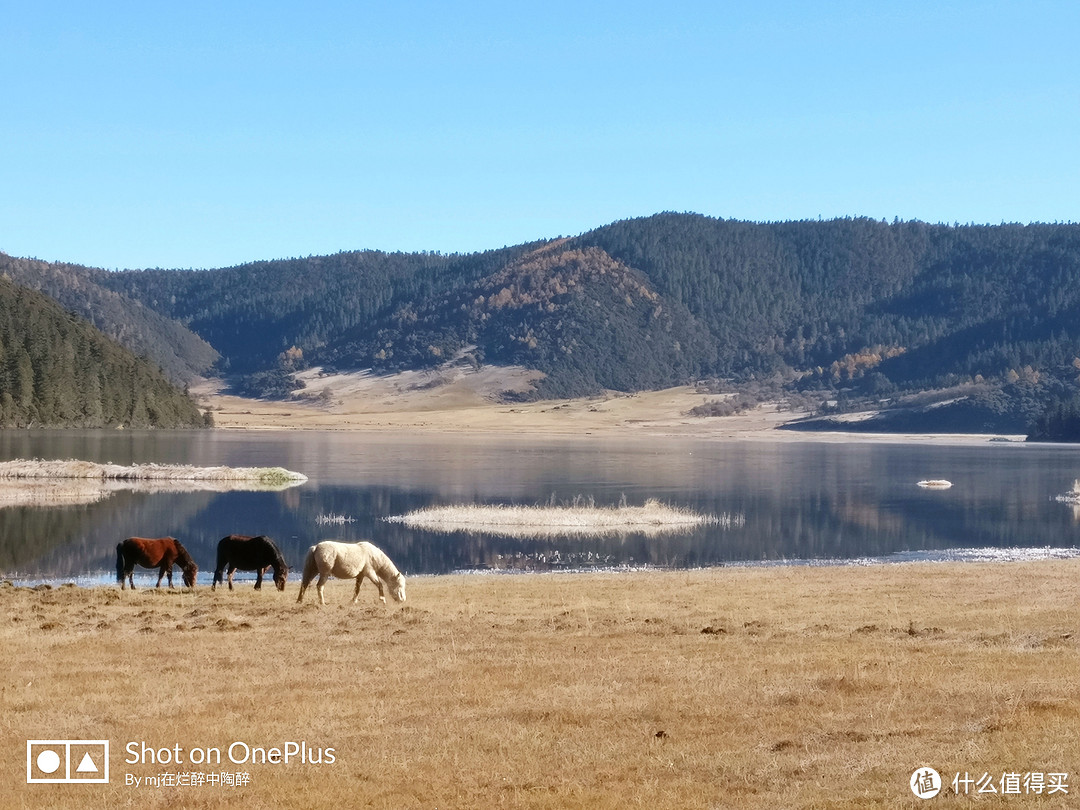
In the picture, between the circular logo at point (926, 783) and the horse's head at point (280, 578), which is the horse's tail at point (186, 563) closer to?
the horse's head at point (280, 578)

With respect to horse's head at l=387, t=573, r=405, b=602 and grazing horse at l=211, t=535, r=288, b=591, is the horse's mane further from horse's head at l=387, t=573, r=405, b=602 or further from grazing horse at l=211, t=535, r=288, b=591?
grazing horse at l=211, t=535, r=288, b=591

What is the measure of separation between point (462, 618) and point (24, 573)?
20098mm

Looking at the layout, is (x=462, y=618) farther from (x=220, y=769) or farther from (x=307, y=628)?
(x=220, y=769)

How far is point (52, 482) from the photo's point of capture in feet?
229

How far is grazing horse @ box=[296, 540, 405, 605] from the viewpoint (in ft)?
85.9

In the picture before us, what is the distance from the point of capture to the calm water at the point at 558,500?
44.9 meters

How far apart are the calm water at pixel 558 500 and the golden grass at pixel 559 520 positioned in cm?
161

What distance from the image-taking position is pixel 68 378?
148875 millimetres

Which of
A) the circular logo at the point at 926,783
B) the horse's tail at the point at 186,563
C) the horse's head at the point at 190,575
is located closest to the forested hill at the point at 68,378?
the horse's tail at the point at 186,563

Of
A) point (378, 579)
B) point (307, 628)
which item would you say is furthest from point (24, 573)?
point (307, 628)

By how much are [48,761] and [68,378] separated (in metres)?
147

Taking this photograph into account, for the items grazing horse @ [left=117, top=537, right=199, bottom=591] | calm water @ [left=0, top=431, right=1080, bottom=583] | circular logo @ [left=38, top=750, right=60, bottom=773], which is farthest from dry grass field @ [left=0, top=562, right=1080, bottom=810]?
calm water @ [left=0, top=431, right=1080, bottom=583]

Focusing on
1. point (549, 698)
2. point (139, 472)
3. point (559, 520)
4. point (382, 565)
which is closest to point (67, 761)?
point (549, 698)

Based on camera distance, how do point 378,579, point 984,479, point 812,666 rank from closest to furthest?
point 812,666 < point 378,579 < point 984,479
